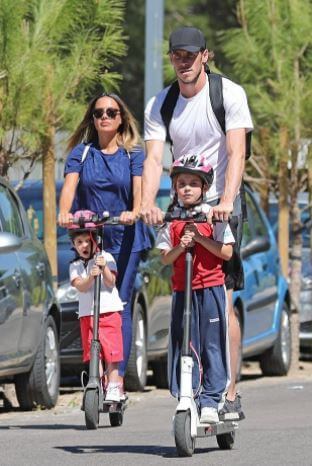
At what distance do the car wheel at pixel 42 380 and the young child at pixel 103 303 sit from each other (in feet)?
5.17

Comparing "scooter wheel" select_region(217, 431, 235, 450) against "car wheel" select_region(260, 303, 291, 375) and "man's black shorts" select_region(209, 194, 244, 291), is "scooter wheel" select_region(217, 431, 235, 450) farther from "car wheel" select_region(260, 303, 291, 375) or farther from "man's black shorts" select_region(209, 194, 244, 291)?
"car wheel" select_region(260, 303, 291, 375)

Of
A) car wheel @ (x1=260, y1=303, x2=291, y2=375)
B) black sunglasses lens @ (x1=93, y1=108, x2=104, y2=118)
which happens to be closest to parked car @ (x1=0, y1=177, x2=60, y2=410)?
black sunglasses lens @ (x1=93, y1=108, x2=104, y2=118)

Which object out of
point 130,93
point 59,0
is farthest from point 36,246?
point 130,93

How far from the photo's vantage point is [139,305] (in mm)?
13258

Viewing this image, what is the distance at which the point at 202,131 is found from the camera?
27.8 feet

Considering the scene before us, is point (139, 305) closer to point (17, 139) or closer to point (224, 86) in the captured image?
point (17, 139)

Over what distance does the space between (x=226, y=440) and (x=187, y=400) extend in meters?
0.53

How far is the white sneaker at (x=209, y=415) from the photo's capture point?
811 cm

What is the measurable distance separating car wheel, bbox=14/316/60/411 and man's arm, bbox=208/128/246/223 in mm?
3490

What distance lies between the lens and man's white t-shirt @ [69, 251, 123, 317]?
9.82 meters

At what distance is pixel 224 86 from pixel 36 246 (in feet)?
12.4

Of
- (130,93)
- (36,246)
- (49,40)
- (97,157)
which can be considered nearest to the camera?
(97,157)

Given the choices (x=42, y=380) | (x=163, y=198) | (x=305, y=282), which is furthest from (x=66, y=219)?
(x=305, y=282)

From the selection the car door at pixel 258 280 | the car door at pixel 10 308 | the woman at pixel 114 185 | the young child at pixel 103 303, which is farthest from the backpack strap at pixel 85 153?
the car door at pixel 258 280
